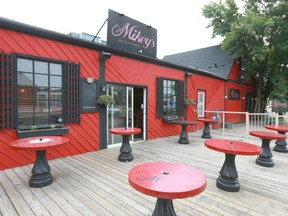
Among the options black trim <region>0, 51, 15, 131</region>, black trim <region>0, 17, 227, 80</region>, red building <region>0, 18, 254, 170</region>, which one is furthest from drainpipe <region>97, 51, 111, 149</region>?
black trim <region>0, 51, 15, 131</region>

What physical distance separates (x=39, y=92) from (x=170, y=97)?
15.0ft

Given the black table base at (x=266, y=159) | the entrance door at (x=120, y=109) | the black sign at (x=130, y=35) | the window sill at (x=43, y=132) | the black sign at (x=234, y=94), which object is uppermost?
the black sign at (x=130, y=35)

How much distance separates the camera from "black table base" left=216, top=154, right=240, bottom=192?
262cm

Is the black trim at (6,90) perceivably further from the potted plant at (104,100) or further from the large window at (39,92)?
the potted plant at (104,100)

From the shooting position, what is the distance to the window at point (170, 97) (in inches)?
249

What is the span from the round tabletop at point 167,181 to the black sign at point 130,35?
13.7 feet

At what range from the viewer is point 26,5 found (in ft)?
24.3

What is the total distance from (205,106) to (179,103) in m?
2.39

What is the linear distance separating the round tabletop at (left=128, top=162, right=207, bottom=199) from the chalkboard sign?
9.98 feet

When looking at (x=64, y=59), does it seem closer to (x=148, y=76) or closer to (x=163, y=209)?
(x=148, y=76)

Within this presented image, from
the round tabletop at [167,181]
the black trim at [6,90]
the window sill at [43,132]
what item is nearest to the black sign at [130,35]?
→ the black trim at [6,90]

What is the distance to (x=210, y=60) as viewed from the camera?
12.0m

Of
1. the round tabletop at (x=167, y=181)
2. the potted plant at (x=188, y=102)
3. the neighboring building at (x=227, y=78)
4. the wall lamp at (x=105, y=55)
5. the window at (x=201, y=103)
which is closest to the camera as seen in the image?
the round tabletop at (x=167, y=181)

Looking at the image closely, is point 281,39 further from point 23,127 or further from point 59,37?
point 23,127
